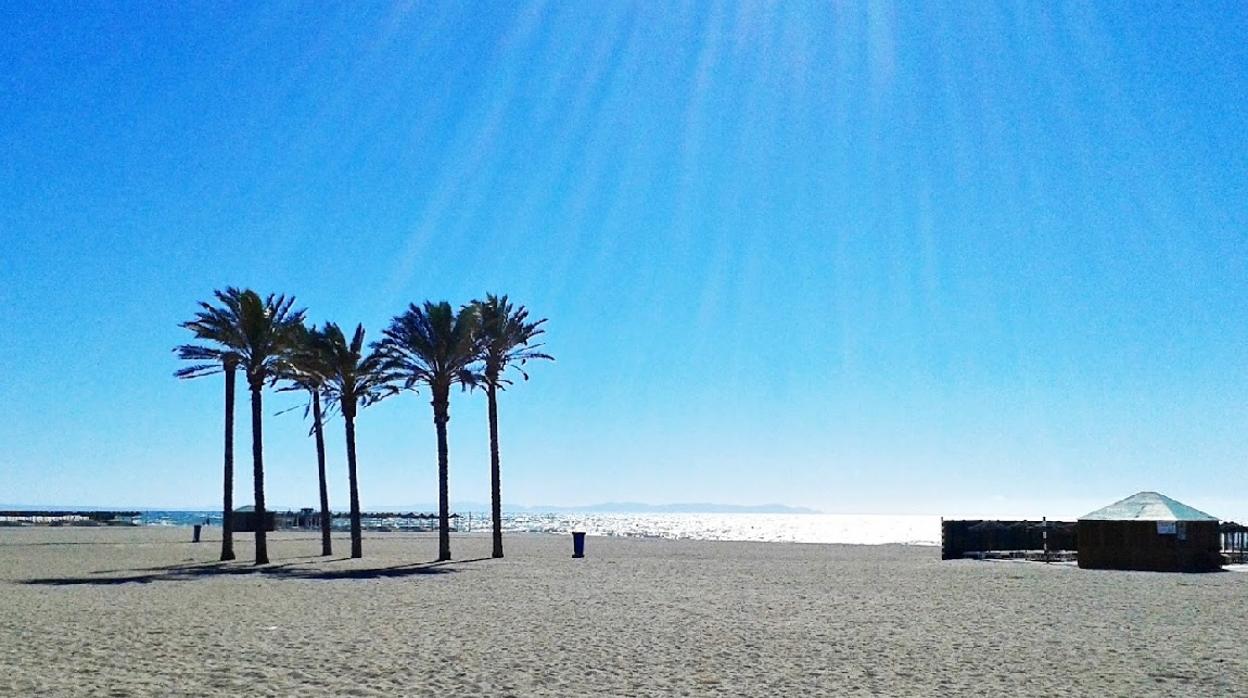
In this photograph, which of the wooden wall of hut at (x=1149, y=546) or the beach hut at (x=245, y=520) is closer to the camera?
the wooden wall of hut at (x=1149, y=546)

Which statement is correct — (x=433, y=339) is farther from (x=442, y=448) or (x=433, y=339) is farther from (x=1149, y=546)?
(x=1149, y=546)

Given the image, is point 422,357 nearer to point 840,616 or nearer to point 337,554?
point 337,554

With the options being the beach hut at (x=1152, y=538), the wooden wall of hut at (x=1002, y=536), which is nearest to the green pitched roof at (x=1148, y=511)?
the beach hut at (x=1152, y=538)

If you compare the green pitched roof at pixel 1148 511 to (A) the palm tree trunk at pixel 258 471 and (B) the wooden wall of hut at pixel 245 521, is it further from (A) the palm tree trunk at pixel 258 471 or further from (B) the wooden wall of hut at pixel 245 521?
(B) the wooden wall of hut at pixel 245 521

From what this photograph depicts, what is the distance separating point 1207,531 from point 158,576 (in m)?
29.6

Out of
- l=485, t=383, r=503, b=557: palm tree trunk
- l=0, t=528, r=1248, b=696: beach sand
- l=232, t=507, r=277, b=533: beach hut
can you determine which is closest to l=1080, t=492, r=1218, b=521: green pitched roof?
l=0, t=528, r=1248, b=696: beach sand

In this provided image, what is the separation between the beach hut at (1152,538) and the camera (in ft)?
110

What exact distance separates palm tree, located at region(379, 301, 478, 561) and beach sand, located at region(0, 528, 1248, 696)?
7.95 meters

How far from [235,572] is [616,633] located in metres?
17.7

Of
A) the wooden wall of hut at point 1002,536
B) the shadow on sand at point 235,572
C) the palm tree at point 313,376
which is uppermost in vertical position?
the palm tree at point 313,376

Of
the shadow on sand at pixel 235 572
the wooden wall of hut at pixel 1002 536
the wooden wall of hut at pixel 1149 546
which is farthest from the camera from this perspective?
the wooden wall of hut at pixel 1002 536

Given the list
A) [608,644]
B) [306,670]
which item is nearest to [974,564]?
[608,644]

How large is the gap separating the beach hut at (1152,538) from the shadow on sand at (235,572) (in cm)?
1952

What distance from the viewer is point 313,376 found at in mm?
39250
